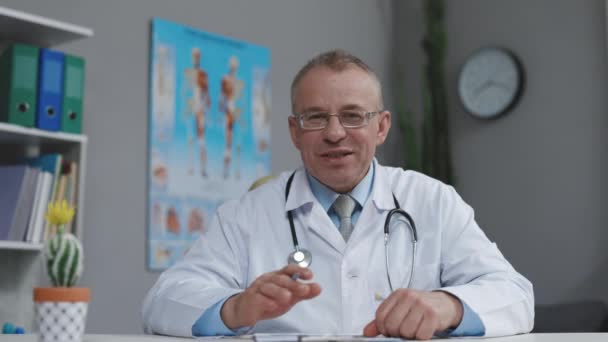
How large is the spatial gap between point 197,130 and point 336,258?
1849mm

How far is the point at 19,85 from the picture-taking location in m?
2.44

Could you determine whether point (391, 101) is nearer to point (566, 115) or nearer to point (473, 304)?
point (566, 115)

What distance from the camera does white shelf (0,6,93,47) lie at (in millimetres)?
2434

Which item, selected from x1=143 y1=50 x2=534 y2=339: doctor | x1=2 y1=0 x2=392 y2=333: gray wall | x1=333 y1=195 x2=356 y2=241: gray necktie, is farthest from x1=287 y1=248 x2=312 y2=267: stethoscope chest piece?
x1=2 y1=0 x2=392 y2=333: gray wall

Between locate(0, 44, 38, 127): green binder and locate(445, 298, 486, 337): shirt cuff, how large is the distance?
1.71 meters

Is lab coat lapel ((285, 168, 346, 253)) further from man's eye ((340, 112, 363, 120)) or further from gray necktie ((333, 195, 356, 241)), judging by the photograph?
man's eye ((340, 112, 363, 120))

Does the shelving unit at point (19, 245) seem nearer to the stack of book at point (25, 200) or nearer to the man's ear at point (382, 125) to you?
the stack of book at point (25, 200)

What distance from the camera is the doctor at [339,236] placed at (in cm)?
150

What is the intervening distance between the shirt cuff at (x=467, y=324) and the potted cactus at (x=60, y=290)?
25.7 inches

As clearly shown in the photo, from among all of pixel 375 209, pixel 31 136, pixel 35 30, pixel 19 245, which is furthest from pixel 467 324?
pixel 35 30

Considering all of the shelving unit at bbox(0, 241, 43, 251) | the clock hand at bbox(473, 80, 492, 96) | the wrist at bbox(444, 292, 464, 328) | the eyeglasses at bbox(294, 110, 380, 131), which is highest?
the clock hand at bbox(473, 80, 492, 96)

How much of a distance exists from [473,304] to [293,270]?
359 mm

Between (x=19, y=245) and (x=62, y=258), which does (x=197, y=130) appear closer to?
(x=19, y=245)

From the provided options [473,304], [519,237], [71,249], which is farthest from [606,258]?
[71,249]
